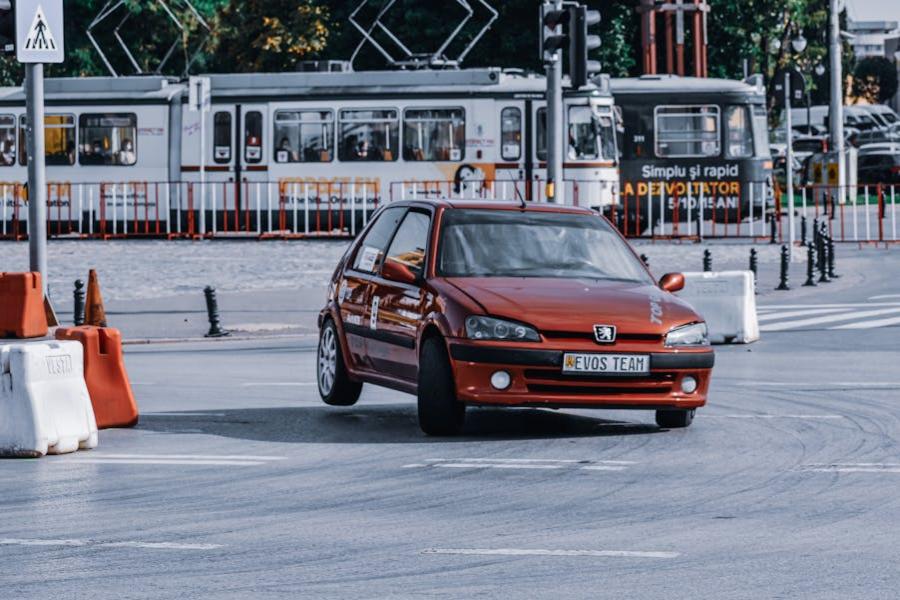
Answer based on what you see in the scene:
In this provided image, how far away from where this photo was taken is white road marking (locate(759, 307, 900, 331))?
76.8ft

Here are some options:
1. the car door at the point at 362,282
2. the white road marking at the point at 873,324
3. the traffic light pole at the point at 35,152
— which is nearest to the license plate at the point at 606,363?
the car door at the point at 362,282

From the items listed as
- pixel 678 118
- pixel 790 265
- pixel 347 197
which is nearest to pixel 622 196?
pixel 678 118

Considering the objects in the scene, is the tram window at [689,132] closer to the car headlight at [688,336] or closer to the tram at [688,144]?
the tram at [688,144]

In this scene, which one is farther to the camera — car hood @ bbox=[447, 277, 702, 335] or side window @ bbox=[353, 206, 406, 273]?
side window @ bbox=[353, 206, 406, 273]

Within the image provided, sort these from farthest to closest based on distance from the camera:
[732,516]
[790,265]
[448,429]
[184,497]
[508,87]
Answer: [508,87] → [790,265] → [448,429] → [184,497] → [732,516]

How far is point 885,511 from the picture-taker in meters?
9.69

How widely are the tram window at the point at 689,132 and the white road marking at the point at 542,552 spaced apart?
115ft

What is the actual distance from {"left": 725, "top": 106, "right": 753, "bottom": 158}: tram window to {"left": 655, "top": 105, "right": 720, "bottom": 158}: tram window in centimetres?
23

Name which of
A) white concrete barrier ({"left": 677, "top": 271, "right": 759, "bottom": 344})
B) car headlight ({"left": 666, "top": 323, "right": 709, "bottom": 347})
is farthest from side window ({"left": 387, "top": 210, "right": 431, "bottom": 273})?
white concrete barrier ({"left": 677, "top": 271, "right": 759, "bottom": 344})

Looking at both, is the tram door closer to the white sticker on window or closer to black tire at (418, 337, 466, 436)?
the white sticker on window

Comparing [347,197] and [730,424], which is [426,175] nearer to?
[347,197]

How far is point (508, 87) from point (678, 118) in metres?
4.03

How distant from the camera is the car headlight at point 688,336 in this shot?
12820 mm

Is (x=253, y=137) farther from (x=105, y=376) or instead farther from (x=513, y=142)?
(x=105, y=376)
